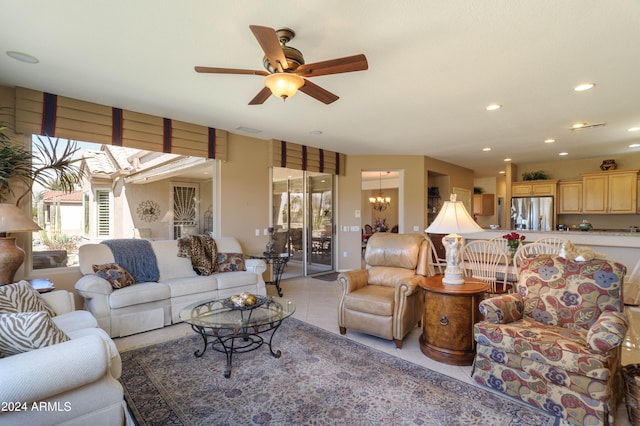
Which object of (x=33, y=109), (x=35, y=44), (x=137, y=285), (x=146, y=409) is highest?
(x=35, y=44)

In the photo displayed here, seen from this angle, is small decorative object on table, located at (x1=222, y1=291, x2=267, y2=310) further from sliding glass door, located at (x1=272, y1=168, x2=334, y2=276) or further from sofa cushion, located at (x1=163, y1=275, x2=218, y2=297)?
sliding glass door, located at (x1=272, y1=168, x2=334, y2=276)

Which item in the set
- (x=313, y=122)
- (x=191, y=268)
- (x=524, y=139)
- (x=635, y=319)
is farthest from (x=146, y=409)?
(x=524, y=139)

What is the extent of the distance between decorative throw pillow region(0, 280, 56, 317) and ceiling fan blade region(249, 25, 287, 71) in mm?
2118

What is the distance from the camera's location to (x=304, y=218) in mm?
6742

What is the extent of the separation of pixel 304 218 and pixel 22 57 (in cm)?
486

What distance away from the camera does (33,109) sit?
3.42 meters

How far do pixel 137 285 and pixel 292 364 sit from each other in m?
2.12

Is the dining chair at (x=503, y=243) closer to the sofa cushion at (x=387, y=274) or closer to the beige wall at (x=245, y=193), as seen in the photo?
the sofa cushion at (x=387, y=274)

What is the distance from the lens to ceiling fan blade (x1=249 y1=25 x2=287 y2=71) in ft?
5.76

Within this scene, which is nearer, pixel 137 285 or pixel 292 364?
pixel 292 364

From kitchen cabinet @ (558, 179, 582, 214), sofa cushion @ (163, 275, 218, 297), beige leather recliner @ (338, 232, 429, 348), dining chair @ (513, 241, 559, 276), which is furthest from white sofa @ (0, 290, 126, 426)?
kitchen cabinet @ (558, 179, 582, 214)

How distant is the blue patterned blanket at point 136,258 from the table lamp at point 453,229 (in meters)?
3.33

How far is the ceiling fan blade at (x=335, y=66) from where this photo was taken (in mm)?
2057

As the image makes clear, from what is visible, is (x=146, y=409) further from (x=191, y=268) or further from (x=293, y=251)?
(x=293, y=251)
